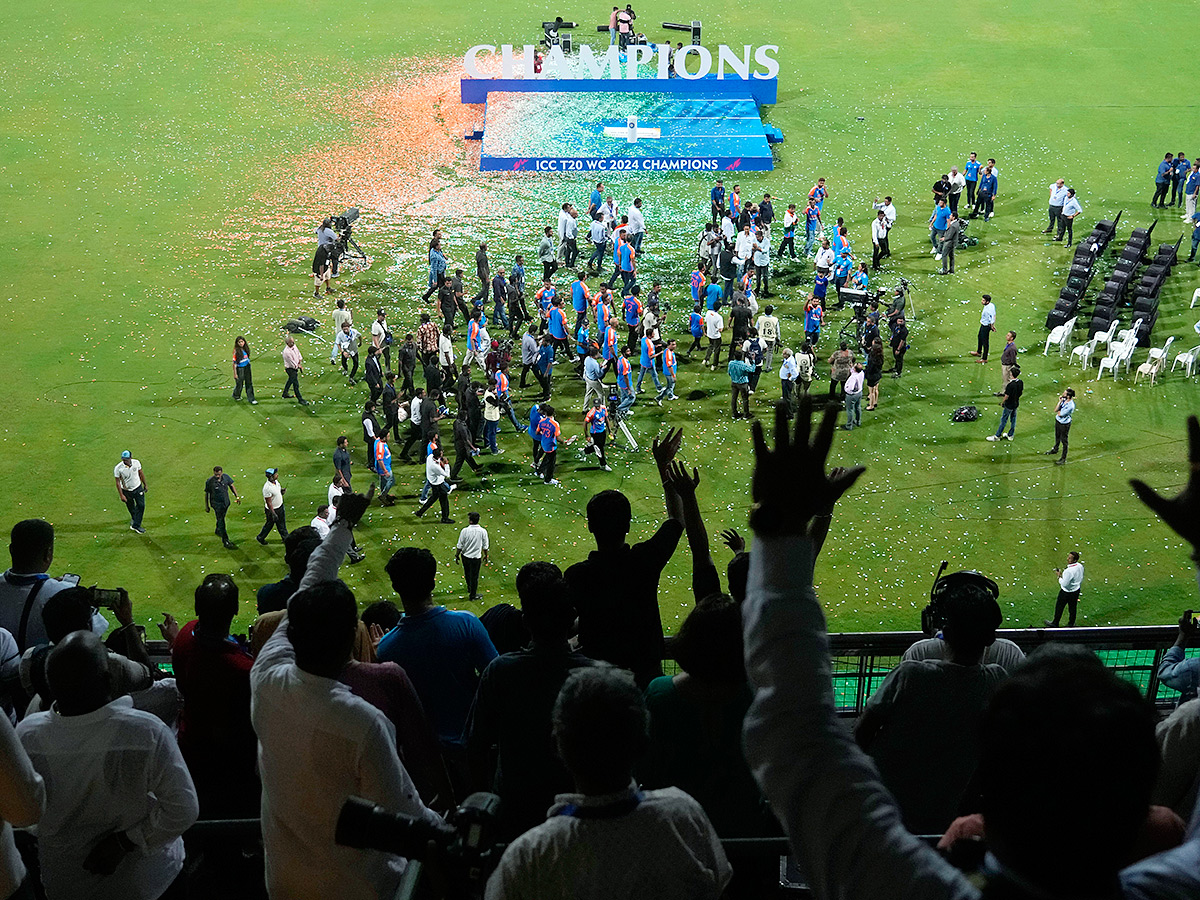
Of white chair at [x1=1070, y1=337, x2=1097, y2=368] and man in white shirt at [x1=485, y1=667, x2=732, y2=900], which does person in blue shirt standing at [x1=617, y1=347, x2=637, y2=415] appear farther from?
man in white shirt at [x1=485, y1=667, x2=732, y2=900]

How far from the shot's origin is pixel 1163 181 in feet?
106

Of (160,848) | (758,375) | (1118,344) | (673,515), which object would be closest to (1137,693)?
(160,848)

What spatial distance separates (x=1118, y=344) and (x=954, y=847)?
2389 cm

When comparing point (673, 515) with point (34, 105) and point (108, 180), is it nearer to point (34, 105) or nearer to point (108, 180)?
point (108, 180)

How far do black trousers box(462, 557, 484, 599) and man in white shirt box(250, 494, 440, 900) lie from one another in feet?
42.1

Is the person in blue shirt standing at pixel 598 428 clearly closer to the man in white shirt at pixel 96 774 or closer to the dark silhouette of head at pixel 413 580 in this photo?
the dark silhouette of head at pixel 413 580

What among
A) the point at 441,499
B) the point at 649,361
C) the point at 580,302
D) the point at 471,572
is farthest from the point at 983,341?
the point at 471,572

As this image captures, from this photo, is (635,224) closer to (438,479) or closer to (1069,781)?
(438,479)

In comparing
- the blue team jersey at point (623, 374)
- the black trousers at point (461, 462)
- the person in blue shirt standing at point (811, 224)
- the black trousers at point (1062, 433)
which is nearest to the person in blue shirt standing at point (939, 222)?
the person in blue shirt standing at point (811, 224)

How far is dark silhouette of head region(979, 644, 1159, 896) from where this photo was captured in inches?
67.9

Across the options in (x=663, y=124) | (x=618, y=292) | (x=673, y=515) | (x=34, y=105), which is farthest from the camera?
(x=34, y=105)

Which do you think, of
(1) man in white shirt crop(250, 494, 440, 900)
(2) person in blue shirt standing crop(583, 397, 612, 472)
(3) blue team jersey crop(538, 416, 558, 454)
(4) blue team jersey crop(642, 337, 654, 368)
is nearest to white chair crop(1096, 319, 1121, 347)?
(4) blue team jersey crop(642, 337, 654, 368)

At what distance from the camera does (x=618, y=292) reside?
2759 centimetres

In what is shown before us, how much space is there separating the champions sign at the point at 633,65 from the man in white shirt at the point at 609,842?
3684cm
